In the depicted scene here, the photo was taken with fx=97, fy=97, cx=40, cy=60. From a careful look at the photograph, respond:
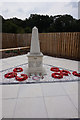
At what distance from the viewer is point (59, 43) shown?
265 inches

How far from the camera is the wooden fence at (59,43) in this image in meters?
5.84

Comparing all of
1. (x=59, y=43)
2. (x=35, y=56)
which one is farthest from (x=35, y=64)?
(x=59, y=43)

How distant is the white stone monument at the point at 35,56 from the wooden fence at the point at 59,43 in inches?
122

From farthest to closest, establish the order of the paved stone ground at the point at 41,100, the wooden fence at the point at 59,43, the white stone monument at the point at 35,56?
1. the wooden fence at the point at 59,43
2. the white stone monument at the point at 35,56
3. the paved stone ground at the point at 41,100

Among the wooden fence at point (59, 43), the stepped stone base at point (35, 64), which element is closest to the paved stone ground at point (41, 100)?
the stepped stone base at point (35, 64)

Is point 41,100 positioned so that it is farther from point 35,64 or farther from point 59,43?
point 59,43

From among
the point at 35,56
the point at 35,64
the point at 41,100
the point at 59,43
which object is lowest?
the point at 41,100

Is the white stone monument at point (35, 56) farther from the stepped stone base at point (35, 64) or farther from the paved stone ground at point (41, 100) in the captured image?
the paved stone ground at point (41, 100)

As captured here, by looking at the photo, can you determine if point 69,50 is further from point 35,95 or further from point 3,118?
point 3,118

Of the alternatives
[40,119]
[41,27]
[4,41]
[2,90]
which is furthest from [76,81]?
[41,27]

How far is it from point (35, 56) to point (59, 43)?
11.9ft

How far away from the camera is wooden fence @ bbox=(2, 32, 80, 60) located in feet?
19.2

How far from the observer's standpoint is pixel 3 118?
1.68 meters

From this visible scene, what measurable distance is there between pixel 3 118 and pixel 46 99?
928mm
